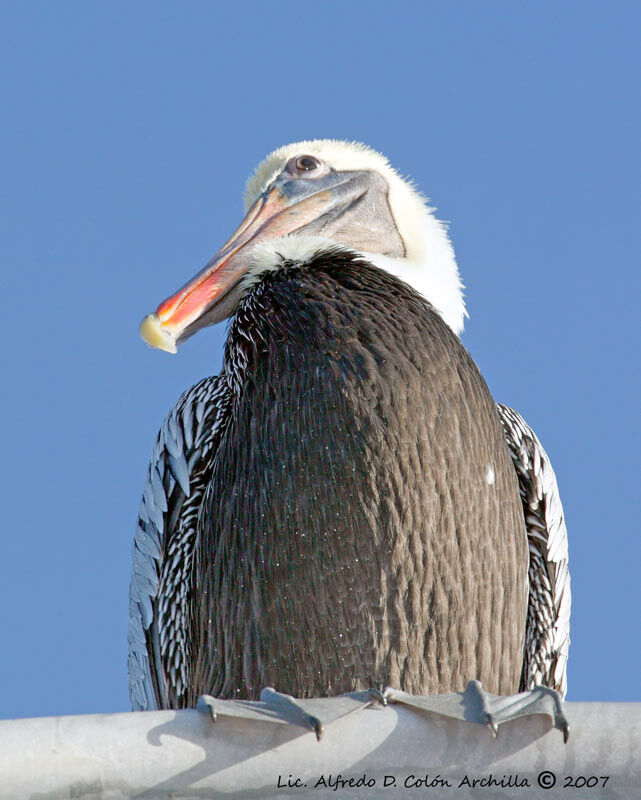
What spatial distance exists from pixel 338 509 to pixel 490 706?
1.74 m

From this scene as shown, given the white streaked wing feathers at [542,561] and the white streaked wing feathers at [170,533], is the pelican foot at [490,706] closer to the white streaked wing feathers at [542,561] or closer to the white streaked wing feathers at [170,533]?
the white streaked wing feathers at [170,533]

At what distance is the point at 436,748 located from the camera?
8.87 ft

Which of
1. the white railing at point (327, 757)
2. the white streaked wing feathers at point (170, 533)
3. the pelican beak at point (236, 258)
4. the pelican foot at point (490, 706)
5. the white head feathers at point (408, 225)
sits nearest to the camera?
the white railing at point (327, 757)

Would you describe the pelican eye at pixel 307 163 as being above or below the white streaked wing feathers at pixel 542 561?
above

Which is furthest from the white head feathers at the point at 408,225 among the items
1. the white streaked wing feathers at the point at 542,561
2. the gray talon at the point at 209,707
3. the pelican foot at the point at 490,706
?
the gray talon at the point at 209,707

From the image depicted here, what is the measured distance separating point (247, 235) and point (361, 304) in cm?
131

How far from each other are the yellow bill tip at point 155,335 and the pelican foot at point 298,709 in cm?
270

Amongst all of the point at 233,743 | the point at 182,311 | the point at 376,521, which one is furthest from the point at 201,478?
the point at 233,743

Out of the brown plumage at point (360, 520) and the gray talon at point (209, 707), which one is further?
the brown plumage at point (360, 520)

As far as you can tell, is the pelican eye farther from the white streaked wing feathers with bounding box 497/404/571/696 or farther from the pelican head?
the white streaked wing feathers with bounding box 497/404/571/696

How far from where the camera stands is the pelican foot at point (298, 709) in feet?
8.65

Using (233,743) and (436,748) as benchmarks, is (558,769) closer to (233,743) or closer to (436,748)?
(436,748)

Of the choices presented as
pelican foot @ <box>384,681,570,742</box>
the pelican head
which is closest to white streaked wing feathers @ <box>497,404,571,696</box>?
the pelican head

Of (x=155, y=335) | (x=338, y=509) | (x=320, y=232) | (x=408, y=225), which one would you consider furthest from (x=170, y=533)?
(x=408, y=225)
